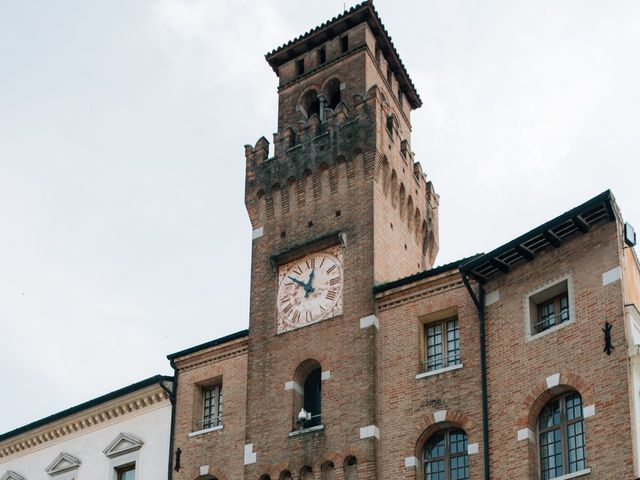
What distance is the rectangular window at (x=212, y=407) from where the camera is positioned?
40.8 metres

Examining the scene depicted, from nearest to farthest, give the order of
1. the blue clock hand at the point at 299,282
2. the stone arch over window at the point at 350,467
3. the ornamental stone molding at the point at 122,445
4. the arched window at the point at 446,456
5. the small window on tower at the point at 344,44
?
the arched window at the point at 446,456, the stone arch over window at the point at 350,467, the blue clock hand at the point at 299,282, the ornamental stone molding at the point at 122,445, the small window on tower at the point at 344,44

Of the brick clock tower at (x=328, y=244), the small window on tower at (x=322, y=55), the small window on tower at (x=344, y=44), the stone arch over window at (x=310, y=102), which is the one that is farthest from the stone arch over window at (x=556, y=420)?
the small window on tower at (x=322, y=55)

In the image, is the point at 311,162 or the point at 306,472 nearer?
the point at 306,472

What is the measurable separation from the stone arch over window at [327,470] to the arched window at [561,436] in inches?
270

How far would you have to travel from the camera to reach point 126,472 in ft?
140

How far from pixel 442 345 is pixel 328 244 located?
5.94 metres

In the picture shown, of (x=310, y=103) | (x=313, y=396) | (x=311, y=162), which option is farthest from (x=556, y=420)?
(x=310, y=103)

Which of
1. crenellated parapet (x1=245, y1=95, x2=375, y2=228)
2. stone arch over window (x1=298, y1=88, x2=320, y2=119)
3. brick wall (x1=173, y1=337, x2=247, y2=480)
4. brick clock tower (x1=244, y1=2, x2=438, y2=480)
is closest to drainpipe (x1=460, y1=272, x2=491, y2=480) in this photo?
brick clock tower (x1=244, y1=2, x2=438, y2=480)

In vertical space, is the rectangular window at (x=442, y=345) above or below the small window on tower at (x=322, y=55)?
below

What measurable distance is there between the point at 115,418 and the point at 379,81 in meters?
16.2

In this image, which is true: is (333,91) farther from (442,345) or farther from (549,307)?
(549,307)

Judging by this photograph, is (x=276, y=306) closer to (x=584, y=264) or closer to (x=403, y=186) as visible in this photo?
(x=403, y=186)

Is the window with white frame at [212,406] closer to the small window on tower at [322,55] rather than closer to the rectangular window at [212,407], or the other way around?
the rectangular window at [212,407]

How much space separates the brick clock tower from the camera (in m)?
36.9
